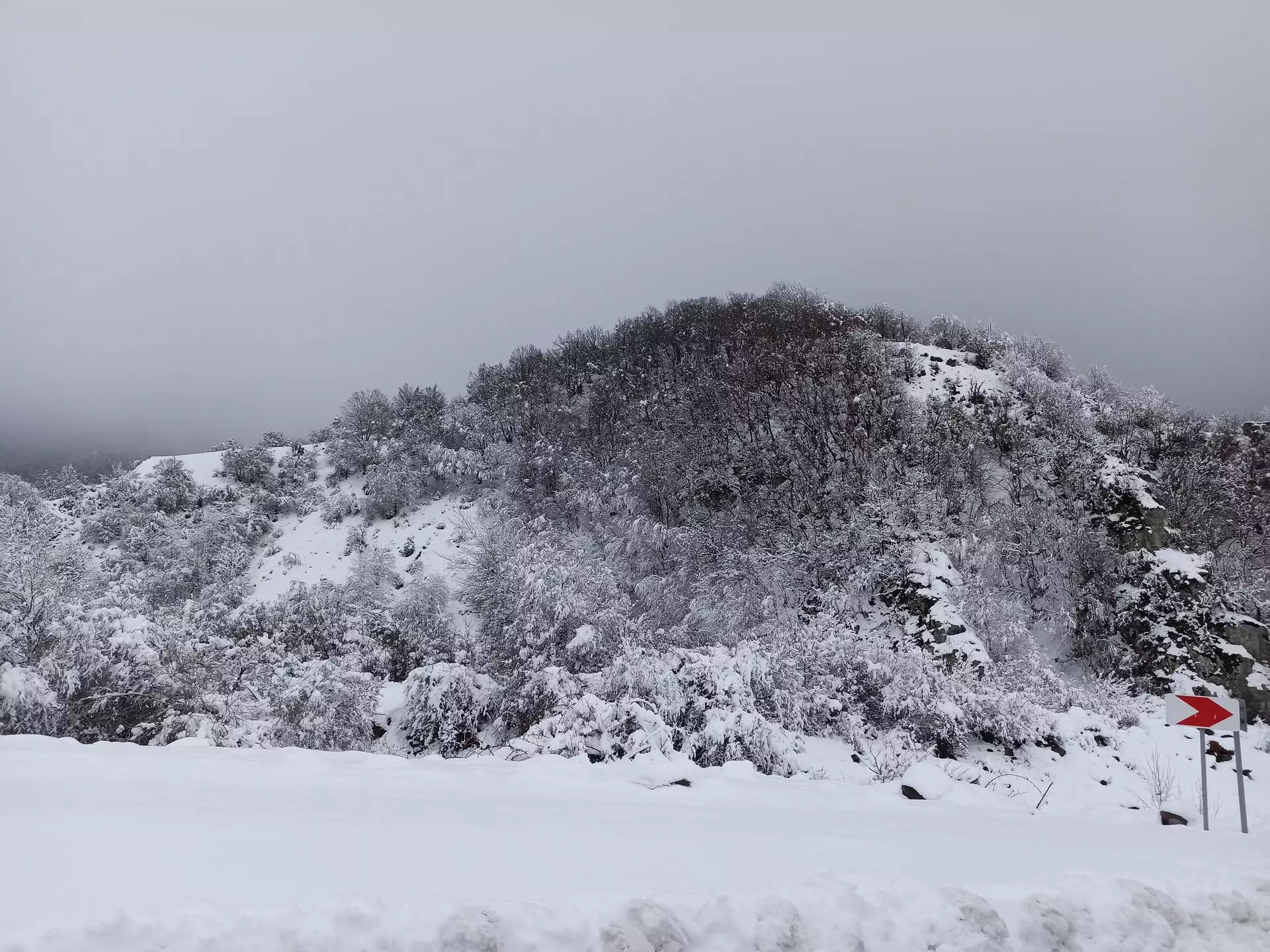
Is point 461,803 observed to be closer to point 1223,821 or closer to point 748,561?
point 1223,821

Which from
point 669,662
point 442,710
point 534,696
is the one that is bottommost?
point 442,710

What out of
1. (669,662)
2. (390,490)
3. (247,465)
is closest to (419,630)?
(669,662)

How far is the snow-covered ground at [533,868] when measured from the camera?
2.46 meters

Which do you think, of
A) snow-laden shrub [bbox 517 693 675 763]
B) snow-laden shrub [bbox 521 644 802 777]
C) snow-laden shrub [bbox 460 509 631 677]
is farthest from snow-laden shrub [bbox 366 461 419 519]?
snow-laden shrub [bbox 517 693 675 763]

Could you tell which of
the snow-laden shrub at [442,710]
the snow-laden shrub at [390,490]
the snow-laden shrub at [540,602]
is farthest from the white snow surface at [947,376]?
the snow-laden shrub at [390,490]

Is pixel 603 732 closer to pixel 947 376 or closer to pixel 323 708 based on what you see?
pixel 323 708

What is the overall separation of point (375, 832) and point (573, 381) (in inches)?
1159

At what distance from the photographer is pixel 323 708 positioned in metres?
10.4

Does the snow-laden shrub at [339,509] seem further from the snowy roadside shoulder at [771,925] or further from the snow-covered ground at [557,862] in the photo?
the snowy roadside shoulder at [771,925]

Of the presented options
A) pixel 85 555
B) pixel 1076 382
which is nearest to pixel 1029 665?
pixel 1076 382

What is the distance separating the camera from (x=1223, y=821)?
6758mm

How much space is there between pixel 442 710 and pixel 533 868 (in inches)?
363

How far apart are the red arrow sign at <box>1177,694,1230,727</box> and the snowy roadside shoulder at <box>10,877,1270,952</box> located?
2748mm

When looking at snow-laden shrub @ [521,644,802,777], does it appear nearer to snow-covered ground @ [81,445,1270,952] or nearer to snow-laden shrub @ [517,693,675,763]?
snow-laden shrub @ [517,693,675,763]
